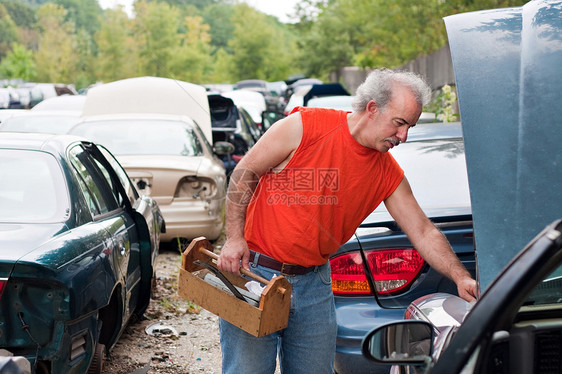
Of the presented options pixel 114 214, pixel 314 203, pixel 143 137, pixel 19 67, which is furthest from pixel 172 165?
pixel 19 67

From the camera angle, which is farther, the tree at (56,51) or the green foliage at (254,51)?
the green foliage at (254,51)

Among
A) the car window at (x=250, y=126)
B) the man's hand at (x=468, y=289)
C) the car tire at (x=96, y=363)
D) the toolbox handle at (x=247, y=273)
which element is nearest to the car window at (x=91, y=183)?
the car tire at (x=96, y=363)

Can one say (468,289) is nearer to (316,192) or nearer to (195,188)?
(316,192)

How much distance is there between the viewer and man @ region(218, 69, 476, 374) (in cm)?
321

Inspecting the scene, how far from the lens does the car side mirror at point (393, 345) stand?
7.56 feet

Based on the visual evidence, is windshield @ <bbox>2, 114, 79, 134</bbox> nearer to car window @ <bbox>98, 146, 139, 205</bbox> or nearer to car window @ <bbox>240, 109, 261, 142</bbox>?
car window @ <bbox>240, 109, 261, 142</bbox>

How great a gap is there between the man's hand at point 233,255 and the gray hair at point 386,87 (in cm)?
73

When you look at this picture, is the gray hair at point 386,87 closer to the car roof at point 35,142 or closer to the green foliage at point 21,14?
the car roof at point 35,142

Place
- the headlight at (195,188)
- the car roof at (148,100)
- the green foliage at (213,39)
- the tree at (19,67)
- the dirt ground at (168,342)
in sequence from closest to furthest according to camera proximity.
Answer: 1. the dirt ground at (168,342)
2. the headlight at (195,188)
3. the car roof at (148,100)
4. the green foliage at (213,39)
5. the tree at (19,67)

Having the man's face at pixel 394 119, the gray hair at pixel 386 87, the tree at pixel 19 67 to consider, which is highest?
the gray hair at pixel 386 87

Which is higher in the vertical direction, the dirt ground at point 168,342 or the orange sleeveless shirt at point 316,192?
the orange sleeveless shirt at point 316,192

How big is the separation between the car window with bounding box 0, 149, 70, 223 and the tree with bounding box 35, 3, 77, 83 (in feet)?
182

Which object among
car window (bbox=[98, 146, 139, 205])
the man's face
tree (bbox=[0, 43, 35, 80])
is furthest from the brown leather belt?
tree (bbox=[0, 43, 35, 80])

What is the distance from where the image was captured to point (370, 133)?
3.20 m
